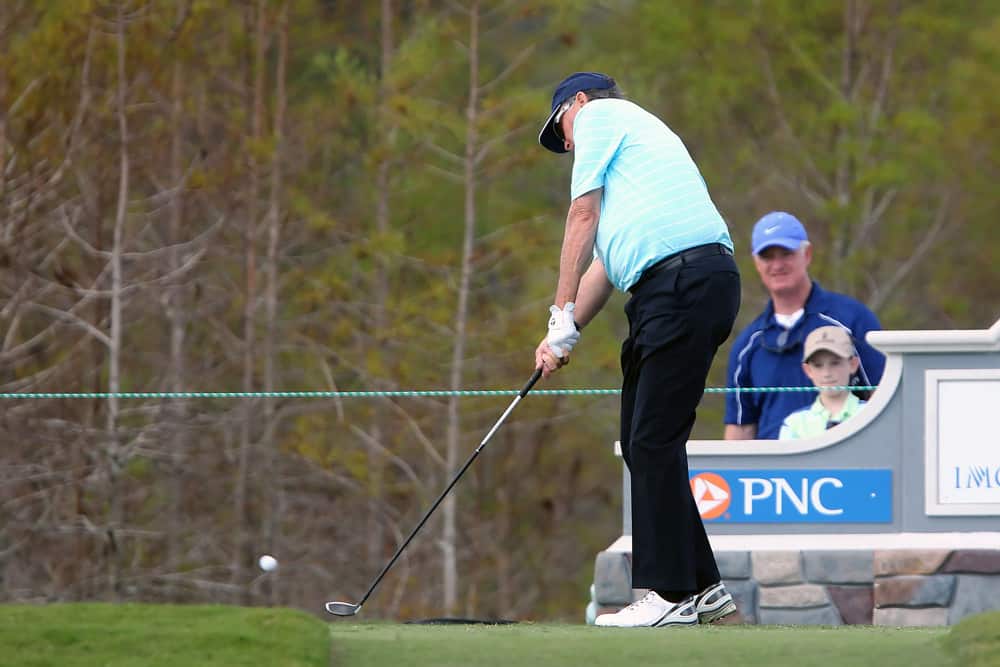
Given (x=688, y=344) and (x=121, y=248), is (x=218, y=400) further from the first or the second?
(x=688, y=344)

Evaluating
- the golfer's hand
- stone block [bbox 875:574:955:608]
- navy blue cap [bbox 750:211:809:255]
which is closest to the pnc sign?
stone block [bbox 875:574:955:608]

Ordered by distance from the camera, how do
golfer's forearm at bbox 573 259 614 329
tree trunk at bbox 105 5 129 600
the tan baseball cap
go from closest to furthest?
1. golfer's forearm at bbox 573 259 614 329
2. the tan baseball cap
3. tree trunk at bbox 105 5 129 600

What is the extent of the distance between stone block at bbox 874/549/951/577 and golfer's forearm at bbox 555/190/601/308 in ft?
6.63

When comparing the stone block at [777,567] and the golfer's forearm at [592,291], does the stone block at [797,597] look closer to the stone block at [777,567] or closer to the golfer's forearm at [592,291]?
the stone block at [777,567]

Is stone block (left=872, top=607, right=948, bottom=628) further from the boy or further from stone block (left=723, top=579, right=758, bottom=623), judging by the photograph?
the boy

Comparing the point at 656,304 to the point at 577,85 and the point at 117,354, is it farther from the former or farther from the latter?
the point at 117,354

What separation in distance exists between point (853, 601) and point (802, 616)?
0.60 ft

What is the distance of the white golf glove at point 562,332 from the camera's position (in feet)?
17.7

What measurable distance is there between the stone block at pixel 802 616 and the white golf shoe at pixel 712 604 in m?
1.45

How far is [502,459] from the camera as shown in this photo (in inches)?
682

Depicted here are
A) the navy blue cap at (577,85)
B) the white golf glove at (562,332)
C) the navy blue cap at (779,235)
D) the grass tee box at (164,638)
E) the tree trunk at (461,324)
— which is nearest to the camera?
the grass tee box at (164,638)

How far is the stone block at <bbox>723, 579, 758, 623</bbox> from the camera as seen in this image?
691cm

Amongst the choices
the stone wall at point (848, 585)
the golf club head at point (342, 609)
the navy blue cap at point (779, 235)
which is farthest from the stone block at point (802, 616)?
the golf club head at point (342, 609)

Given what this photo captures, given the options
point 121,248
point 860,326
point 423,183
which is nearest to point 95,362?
point 121,248
